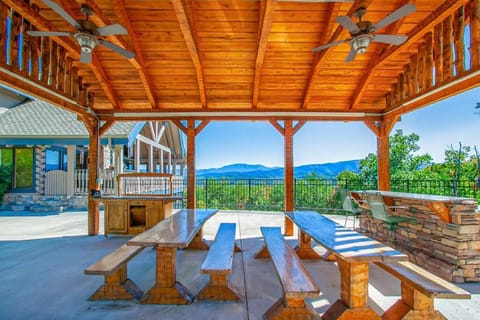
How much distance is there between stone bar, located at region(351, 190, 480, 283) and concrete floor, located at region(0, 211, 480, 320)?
0.23m

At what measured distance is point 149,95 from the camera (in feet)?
18.0

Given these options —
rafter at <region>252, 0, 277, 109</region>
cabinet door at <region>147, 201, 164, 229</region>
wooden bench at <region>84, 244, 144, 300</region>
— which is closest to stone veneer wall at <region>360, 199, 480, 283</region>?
rafter at <region>252, 0, 277, 109</region>

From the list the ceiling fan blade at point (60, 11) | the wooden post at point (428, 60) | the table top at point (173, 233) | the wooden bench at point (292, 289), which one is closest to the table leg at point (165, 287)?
the table top at point (173, 233)

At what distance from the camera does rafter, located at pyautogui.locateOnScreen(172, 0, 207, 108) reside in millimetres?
3351

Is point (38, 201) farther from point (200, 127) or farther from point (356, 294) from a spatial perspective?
point (356, 294)

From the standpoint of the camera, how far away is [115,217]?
5465mm

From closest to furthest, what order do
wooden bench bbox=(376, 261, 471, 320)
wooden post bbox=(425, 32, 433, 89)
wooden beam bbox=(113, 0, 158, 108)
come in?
wooden bench bbox=(376, 261, 471, 320) → wooden beam bbox=(113, 0, 158, 108) → wooden post bbox=(425, 32, 433, 89)

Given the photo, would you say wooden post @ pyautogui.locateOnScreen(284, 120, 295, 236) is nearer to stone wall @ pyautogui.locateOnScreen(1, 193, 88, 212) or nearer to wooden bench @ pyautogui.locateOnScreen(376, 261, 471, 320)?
wooden bench @ pyautogui.locateOnScreen(376, 261, 471, 320)

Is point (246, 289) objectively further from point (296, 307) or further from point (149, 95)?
point (149, 95)

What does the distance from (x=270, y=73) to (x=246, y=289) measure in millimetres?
4046

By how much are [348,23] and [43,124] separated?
10603 millimetres

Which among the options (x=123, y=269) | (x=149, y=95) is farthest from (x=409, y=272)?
(x=149, y=95)

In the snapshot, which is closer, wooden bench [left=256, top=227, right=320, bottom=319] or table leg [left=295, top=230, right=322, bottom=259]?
wooden bench [left=256, top=227, right=320, bottom=319]

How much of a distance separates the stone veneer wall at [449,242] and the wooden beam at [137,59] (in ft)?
17.1
